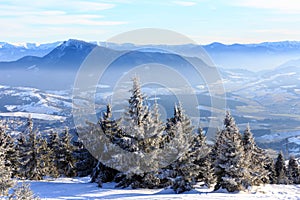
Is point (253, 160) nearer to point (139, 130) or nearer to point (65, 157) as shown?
point (139, 130)

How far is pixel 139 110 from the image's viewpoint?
34.6m

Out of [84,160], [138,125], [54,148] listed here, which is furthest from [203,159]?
[54,148]

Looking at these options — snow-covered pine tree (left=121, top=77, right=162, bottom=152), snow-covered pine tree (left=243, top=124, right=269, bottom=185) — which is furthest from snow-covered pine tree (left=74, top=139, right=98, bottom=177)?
snow-covered pine tree (left=243, top=124, right=269, bottom=185)

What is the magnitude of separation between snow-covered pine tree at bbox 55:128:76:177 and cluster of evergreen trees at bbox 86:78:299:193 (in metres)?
18.5

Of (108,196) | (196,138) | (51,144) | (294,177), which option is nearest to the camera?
(108,196)

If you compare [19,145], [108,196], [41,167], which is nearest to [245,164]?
[108,196]

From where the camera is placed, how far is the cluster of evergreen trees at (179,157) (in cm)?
3303

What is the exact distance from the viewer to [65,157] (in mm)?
56625

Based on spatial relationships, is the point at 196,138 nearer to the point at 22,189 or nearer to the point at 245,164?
the point at 245,164

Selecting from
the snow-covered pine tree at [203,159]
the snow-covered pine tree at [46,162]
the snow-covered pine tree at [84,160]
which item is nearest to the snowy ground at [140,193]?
the snow-covered pine tree at [203,159]

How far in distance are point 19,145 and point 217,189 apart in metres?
29.5

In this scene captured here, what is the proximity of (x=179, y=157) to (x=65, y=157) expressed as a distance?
93.9 ft

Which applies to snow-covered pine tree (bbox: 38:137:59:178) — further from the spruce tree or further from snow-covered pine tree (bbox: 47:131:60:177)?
the spruce tree

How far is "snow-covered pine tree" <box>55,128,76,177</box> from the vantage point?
56156 millimetres
